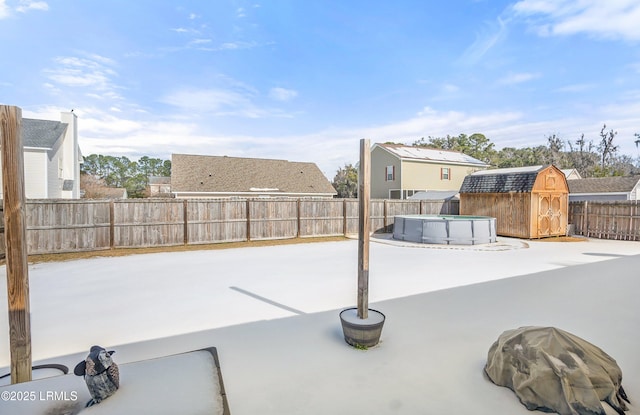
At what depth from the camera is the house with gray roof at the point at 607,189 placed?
72.4ft

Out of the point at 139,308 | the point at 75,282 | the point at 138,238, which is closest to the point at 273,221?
the point at 138,238

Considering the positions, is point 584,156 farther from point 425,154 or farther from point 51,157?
point 51,157

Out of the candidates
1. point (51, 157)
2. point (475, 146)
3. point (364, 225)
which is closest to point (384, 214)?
point (364, 225)

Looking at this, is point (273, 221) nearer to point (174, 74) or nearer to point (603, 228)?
point (174, 74)

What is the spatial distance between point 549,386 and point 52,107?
84.7ft

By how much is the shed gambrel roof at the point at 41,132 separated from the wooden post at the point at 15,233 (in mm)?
17387

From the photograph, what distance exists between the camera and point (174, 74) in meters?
13.6

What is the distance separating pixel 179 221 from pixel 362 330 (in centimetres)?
929

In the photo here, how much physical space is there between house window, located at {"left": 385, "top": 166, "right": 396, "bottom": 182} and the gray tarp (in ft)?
69.4

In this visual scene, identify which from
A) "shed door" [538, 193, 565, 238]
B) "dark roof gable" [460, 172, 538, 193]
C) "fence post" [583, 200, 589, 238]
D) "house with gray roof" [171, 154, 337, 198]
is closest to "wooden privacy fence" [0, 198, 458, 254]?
"dark roof gable" [460, 172, 538, 193]

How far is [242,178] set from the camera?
74.6 ft

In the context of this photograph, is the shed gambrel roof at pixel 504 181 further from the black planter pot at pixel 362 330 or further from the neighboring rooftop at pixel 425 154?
the black planter pot at pixel 362 330

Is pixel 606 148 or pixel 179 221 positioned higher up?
pixel 606 148

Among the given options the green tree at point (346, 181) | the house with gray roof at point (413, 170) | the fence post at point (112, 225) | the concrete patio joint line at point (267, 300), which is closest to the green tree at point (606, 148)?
the house with gray roof at point (413, 170)
